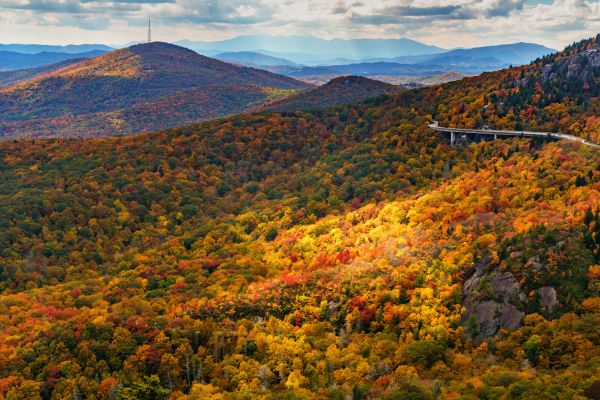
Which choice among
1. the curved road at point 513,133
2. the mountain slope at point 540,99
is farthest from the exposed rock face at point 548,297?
the mountain slope at point 540,99

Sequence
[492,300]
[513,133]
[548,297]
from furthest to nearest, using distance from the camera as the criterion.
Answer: [513,133]
[492,300]
[548,297]

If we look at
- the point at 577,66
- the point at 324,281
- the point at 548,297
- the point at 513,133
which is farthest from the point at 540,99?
the point at 548,297

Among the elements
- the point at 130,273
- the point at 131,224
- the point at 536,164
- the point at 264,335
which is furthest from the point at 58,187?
the point at 536,164

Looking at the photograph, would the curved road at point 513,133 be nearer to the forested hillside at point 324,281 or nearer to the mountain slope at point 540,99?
the mountain slope at point 540,99

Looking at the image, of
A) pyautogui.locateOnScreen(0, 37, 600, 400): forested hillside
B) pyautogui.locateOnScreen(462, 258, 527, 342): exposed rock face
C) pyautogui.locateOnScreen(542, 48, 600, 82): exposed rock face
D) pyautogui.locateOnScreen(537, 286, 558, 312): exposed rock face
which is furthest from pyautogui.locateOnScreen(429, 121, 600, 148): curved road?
pyautogui.locateOnScreen(537, 286, 558, 312): exposed rock face

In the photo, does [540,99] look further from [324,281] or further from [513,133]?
[324,281]

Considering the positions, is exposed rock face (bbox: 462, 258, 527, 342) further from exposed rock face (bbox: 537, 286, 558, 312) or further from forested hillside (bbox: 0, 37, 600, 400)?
exposed rock face (bbox: 537, 286, 558, 312)
